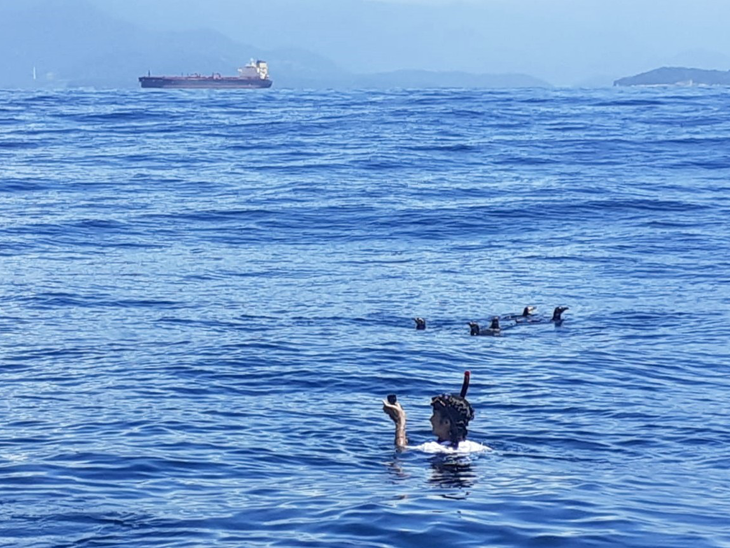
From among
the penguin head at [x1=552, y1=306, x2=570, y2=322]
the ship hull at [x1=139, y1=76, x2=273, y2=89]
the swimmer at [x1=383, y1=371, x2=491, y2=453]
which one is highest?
the ship hull at [x1=139, y1=76, x2=273, y2=89]

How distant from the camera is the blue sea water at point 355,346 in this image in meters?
13.1

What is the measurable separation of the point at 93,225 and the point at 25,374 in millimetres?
16225

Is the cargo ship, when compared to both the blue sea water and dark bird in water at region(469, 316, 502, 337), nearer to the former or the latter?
the blue sea water

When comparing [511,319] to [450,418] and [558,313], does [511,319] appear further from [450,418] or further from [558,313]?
[450,418]

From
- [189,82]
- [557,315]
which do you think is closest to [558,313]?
[557,315]

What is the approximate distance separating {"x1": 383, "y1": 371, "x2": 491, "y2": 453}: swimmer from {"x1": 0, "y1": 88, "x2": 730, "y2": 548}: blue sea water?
0.88 feet

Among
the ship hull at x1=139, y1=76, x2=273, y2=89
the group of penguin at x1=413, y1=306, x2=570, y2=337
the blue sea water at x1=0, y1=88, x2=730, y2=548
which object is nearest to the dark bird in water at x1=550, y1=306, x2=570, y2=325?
the group of penguin at x1=413, y1=306, x2=570, y2=337

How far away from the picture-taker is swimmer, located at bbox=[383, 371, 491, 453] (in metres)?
15.2

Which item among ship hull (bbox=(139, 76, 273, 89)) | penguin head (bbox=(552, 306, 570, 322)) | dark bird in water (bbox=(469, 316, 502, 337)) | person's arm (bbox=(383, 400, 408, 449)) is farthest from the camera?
ship hull (bbox=(139, 76, 273, 89))

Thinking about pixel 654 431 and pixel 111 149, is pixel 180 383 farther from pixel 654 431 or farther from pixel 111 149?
pixel 111 149

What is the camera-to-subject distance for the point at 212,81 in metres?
132

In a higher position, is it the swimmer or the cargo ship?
the cargo ship

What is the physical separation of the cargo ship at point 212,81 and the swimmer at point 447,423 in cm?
11414

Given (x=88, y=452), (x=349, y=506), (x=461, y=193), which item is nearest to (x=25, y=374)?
(x=88, y=452)
